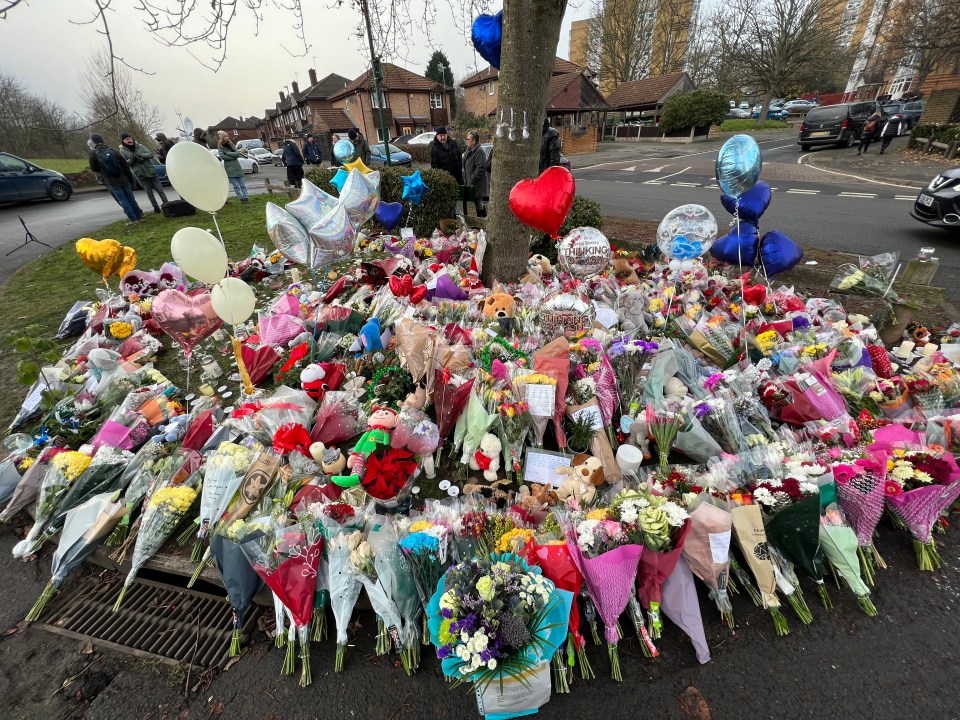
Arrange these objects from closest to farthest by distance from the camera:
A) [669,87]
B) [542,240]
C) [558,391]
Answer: [558,391] < [542,240] < [669,87]

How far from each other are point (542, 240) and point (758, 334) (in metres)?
3.36

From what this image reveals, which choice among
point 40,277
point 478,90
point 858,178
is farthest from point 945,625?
point 478,90

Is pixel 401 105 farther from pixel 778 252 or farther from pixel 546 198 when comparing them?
pixel 778 252

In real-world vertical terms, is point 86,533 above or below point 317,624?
above

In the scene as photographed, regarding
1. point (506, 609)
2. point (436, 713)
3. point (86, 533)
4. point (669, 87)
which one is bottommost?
point (436, 713)

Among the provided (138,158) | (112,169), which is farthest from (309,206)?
(138,158)

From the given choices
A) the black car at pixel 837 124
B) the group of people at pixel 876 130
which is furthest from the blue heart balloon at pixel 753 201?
the black car at pixel 837 124

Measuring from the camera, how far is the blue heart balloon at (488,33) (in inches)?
185

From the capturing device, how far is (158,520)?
2.50 meters

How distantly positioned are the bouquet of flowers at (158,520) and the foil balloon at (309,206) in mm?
2406

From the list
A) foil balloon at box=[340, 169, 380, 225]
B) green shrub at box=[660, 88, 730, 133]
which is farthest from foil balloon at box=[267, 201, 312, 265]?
green shrub at box=[660, 88, 730, 133]

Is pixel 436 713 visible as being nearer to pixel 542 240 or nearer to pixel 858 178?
pixel 542 240

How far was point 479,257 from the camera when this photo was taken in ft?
17.5

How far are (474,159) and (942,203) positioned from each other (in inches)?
292
